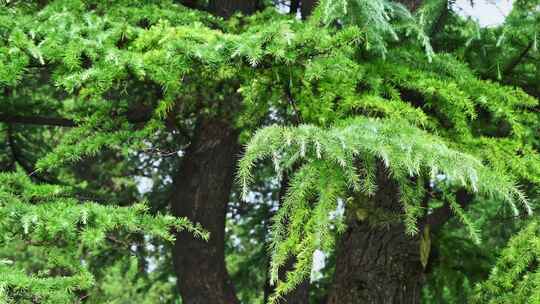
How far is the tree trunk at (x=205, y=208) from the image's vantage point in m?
6.56


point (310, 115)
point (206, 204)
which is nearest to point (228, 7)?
point (206, 204)

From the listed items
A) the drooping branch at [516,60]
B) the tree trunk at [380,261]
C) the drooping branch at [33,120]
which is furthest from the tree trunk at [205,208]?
the drooping branch at [516,60]

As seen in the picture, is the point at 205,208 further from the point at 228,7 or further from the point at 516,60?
the point at 516,60

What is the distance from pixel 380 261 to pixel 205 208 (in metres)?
2.33

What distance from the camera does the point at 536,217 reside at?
4.05 metres

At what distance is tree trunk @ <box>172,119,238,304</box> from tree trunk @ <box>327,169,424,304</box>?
1982 mm

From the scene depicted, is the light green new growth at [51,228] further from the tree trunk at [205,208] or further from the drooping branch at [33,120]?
the tree trunk at [205,208]

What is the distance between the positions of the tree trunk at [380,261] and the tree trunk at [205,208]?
78.0 inches

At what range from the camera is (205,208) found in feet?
21.9

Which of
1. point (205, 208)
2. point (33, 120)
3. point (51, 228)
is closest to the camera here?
point (51, 228)

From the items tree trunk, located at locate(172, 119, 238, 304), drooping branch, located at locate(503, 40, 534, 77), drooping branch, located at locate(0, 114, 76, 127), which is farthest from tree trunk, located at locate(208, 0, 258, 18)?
drooping branch, located at locate(503, 40, 534, 77)

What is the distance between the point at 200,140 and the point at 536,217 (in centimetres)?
355

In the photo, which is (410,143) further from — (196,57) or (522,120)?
(522,120)

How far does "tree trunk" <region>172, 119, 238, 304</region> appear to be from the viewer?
656 centimetres
